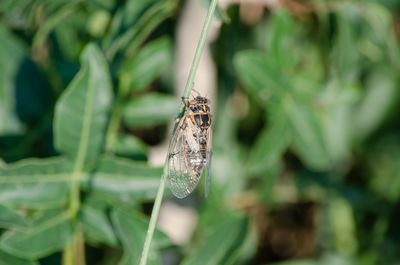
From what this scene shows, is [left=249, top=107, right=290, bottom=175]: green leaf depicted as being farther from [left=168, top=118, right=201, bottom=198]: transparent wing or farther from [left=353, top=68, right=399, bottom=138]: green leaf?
[left=353, top=68, right=399, bottom=138]: green leaf

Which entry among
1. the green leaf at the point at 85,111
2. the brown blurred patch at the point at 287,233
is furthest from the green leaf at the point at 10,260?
the brown blurred patch at the point at 287,233

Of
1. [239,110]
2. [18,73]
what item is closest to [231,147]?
[239,110]

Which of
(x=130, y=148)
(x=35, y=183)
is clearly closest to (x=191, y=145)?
(x=130, y=148)

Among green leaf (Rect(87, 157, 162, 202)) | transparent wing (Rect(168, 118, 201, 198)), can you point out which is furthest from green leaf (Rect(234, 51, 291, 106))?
green leaf (Rect(87, 157, 162, 202))

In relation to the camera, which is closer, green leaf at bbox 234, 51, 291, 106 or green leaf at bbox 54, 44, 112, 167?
green leaf at bbox 54, 44, 112, 167

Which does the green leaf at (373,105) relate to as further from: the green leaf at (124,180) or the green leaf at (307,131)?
the green leaf at (124,180)

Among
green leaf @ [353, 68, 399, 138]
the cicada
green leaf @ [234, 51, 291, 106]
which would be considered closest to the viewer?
the cicada

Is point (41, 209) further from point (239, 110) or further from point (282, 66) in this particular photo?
point (239, 110)
